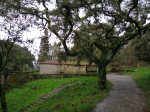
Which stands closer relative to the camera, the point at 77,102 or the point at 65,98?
the point at 77,102

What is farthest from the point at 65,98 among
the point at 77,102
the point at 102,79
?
the point at 77,102

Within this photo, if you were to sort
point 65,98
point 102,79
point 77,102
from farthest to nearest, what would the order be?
point 65,98, point 102,79, point 77,102

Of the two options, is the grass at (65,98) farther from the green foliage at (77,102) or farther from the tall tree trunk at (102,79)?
the tall tree trunk at (102,79)

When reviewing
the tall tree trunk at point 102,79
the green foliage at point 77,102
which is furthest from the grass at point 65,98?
the tall tree trunk at point 102,79

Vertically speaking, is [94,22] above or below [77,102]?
above

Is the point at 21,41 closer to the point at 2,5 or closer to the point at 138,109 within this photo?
the point at 2,5

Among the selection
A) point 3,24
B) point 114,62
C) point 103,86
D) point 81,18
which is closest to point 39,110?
point 103,86

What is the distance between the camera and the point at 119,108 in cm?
1267

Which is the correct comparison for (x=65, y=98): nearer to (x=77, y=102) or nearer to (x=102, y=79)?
(x=102, y=79)

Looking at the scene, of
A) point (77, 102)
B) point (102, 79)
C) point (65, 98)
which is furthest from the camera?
point (65, 98)

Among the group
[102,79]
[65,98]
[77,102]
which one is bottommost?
[65,98]

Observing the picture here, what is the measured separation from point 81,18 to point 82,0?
354cm

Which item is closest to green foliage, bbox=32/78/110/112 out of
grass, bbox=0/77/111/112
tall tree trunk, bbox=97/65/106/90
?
grass, bbox=0/77/111/112

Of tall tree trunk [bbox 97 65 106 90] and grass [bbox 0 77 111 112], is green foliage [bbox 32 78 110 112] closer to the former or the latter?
grass [bbox 0 77 111 112]
